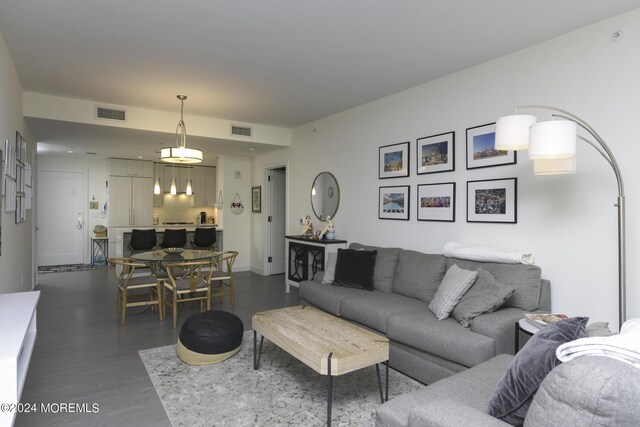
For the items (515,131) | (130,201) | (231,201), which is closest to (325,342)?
(515,131)

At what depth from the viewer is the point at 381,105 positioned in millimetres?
4754

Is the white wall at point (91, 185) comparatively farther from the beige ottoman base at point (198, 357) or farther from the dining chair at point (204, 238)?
the beige ottoman base at point (198, 357)

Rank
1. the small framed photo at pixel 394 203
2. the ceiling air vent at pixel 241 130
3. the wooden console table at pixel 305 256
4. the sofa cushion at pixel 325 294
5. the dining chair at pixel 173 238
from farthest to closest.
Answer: the dining chair at pixel 173 238 < the ceiling air vent at pixel 241 130 < the wooden console table at pixel 305 256 < the small framed photo at pixel 394 203 < the sofa cushion at pixel 325 294

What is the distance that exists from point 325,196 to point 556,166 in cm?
351

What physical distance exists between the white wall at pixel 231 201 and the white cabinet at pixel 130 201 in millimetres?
2018

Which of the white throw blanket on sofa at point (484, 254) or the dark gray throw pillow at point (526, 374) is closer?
the dark gray throw pillow at point (526, 374)

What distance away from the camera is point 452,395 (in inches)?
70.6

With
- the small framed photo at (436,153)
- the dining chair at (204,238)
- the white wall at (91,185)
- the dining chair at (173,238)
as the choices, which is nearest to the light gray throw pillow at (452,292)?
the small framed photo at (436,153)

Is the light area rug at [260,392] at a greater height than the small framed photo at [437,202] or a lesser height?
lesser

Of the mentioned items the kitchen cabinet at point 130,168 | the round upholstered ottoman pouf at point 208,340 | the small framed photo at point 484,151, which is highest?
the kitchen cabinet at point 130,168

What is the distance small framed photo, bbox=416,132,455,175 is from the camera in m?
3.89

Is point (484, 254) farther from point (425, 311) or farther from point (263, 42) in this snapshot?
point (263, 42)

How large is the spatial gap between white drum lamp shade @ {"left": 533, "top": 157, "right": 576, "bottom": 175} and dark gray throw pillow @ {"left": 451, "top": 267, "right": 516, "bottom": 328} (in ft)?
2.92

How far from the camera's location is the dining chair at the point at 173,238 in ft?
23.9
